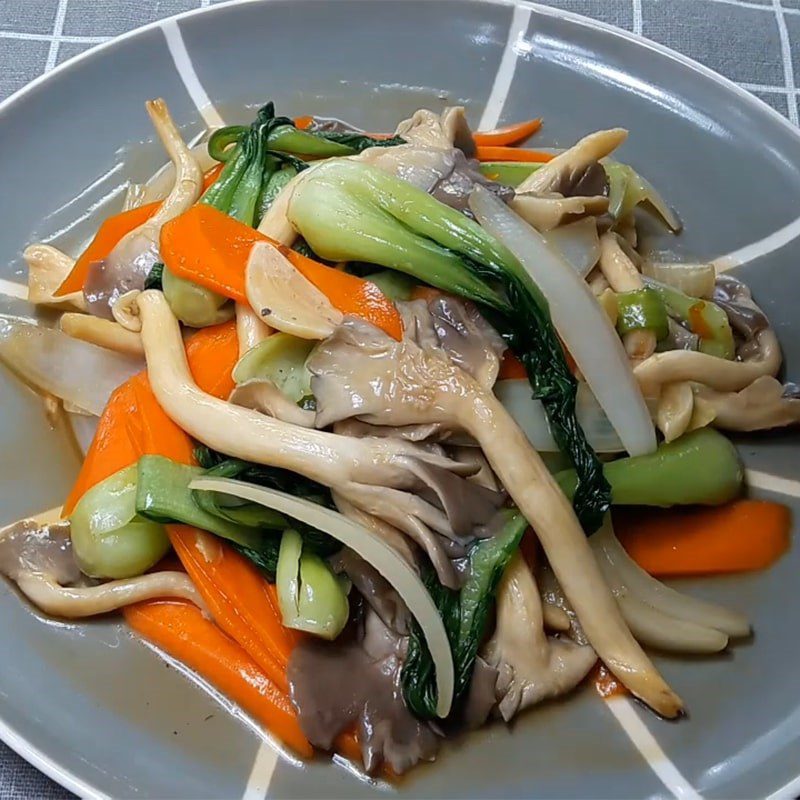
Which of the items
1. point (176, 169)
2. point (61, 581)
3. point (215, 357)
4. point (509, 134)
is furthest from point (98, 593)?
point (509, 134)

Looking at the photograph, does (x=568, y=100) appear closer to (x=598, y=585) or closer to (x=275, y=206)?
(x=275, y=206)

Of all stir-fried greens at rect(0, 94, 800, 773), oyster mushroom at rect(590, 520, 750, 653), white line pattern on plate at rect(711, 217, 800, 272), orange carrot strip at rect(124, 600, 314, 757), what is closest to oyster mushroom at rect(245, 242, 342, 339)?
stir-fried greens at rect(0, 94, 800, 773)

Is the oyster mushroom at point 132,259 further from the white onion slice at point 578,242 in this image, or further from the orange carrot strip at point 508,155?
the white onion slice at point 578,242

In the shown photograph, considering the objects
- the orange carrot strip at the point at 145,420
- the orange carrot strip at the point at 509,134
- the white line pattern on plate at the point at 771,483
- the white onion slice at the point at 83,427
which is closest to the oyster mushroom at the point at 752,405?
the white line pattern on plate at the point at 771,483

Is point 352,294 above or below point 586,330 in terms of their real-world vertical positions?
above

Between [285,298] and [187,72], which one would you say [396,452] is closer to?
[285,298]

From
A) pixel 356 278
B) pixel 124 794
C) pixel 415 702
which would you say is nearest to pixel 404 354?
pixel 356 278
